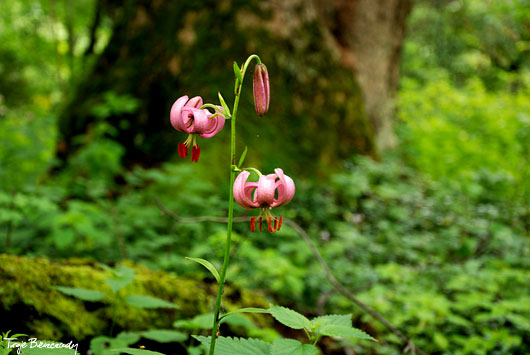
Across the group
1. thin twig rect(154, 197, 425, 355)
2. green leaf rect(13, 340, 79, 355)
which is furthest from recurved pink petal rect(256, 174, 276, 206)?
thin twig rect(154, 197, 425, 355)

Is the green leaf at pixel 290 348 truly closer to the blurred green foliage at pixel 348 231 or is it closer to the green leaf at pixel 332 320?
the green leaf at pixel 332 320

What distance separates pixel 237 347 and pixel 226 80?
12.1ft

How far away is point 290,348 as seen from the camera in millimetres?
917

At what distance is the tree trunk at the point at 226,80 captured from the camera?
171 inches

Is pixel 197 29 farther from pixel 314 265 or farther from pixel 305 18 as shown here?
pixel 314 265

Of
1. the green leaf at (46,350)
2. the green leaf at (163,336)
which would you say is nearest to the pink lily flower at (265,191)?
the green leaf at (46,350)

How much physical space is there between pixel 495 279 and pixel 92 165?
3080 mm

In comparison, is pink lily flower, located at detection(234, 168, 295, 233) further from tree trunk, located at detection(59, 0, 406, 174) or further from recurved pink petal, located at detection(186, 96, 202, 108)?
tree trunk, located at detection(59, 0, 406, 174)

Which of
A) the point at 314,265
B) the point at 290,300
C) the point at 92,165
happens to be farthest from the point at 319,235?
the point at 92,165

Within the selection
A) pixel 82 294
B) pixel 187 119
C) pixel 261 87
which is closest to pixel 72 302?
pixel 82 294

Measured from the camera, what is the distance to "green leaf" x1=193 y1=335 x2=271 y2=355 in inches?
37.9

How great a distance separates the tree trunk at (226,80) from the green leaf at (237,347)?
9.87 feet

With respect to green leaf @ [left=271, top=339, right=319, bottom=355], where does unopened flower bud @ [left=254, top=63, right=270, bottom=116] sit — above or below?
above

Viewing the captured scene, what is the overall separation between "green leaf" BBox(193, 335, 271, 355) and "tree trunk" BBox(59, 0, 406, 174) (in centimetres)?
301
